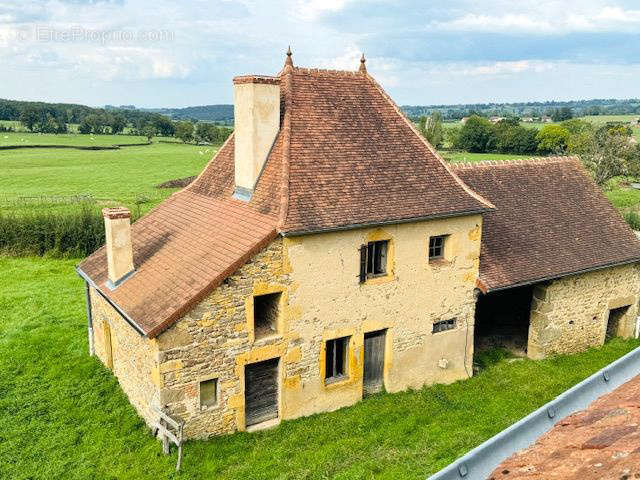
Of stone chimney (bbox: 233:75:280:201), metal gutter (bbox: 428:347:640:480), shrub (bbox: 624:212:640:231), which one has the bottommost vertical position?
shrub (bbox: 624:212:640:231)

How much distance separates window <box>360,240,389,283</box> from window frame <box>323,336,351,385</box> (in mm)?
1833

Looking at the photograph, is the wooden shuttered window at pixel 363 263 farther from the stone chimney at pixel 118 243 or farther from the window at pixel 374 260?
the stone chimney at pixel 118 243

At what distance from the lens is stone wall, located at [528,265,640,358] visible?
19.2m

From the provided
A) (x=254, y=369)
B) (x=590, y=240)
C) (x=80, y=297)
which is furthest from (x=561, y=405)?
(x=80, y=297)

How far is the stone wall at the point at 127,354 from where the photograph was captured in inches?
531

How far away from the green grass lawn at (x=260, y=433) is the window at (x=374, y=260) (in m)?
3.65

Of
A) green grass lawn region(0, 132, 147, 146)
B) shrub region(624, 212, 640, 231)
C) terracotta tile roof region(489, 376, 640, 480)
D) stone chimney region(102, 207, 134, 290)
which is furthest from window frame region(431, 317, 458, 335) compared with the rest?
green grass lawn region(0, 132, 147, 146)

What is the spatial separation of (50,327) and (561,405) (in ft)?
69.1

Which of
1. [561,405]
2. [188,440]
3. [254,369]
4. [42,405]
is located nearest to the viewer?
[561,405]

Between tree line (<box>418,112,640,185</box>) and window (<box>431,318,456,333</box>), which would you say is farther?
tree line (<box>418,112,640,185</box>)

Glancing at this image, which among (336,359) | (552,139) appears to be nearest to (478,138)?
(552,139)

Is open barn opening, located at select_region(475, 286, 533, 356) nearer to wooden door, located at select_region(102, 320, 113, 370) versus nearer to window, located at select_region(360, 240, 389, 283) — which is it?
window, located at select_region(360, 240, 389, 283)

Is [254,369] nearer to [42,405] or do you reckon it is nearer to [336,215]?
[336,215]

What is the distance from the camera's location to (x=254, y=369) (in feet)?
47.0
